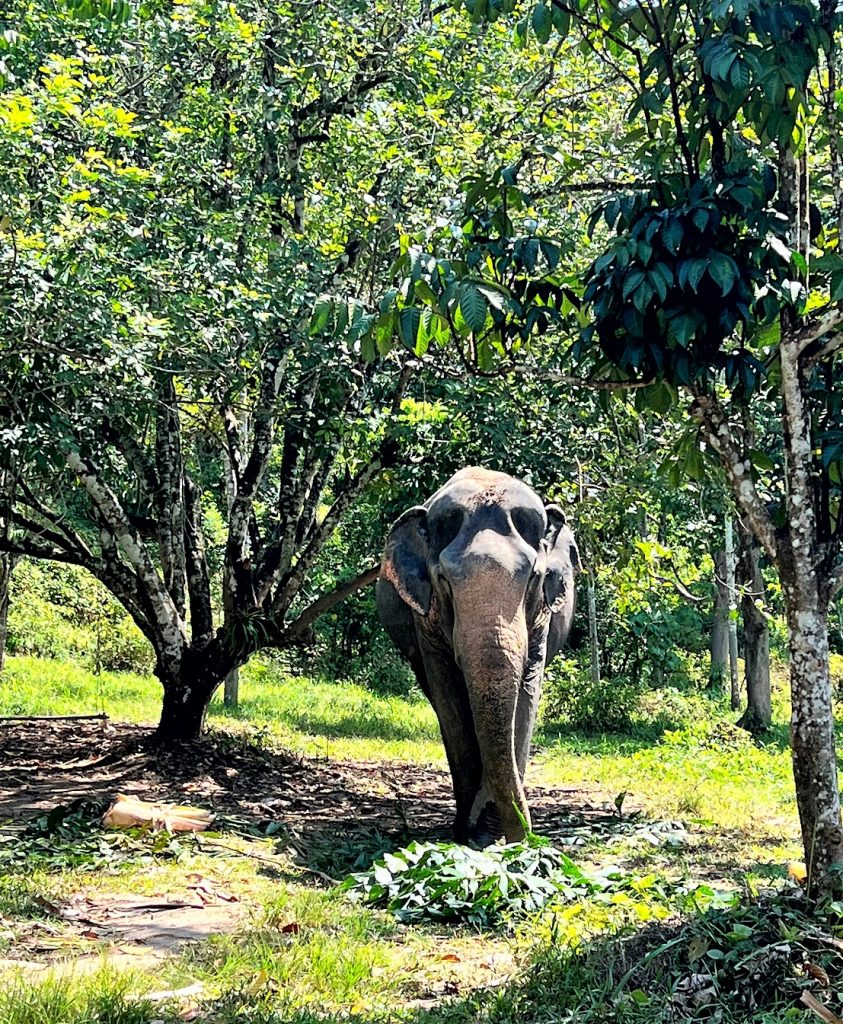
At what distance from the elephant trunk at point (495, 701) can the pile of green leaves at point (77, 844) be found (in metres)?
1.85

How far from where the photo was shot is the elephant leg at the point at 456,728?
743 centimetres

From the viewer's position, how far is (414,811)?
930 cm

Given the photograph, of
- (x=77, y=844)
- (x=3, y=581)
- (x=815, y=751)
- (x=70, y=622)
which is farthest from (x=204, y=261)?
(x=70, y=622)

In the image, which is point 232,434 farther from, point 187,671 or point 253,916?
point 253,916

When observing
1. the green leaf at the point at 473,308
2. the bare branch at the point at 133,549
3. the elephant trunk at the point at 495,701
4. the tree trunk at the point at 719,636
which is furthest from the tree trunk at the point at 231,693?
the green leaf at the point at 473,308

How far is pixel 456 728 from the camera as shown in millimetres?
7672

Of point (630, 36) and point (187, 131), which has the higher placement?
point (187, 131)

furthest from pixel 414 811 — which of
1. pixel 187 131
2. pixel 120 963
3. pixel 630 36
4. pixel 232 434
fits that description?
pixel 630 36

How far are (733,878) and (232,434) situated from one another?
615 cm

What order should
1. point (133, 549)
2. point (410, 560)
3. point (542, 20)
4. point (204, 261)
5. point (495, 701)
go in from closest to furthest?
point (542, 20) → point (495, 701) → point (410, 560) → point (204, 261) → point (133, 549)

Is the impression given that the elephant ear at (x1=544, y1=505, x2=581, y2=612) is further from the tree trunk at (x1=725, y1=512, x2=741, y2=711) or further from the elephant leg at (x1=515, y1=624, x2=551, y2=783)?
the tree trunk at (x1=725, y1=512, x2=741, y2=711)

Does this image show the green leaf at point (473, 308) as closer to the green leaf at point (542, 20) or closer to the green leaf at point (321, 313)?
the green leaf at point (321, 313)

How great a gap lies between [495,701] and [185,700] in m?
5.14

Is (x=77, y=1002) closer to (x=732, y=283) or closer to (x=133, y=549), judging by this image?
(x=732, y=283)
